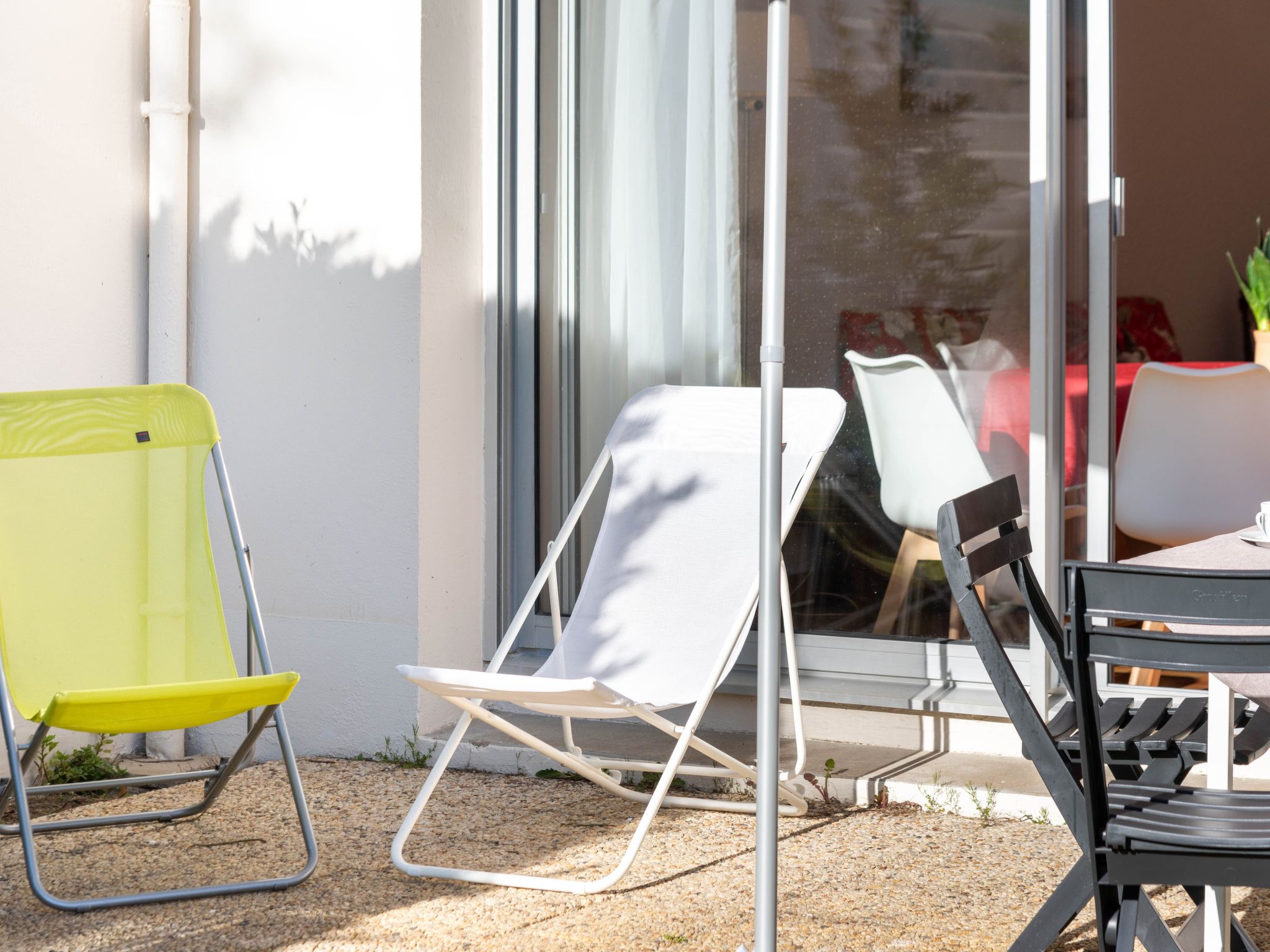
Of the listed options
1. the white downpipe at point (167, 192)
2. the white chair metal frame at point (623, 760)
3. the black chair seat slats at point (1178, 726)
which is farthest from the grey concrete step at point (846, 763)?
the white downpipe at point (167, 192)

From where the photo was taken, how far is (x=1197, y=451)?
3.91m

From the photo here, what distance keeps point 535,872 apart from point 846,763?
37.2 inches

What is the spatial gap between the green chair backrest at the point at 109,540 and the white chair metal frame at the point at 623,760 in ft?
2.00

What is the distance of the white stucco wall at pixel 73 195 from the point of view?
3.47 metres

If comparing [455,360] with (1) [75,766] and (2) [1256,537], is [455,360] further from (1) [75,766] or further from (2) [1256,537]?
(2) [1256,537]

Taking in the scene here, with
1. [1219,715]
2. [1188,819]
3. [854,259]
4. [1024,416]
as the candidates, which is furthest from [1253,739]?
[854,259]

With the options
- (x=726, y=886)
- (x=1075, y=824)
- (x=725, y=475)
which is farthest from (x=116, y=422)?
(x=1075, y=824)

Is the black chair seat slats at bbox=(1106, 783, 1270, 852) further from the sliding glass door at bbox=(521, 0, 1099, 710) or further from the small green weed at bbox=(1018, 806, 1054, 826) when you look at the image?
the sliding glass door at bbox=(521, 0, 1099, 710)

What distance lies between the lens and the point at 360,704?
378 centimetres

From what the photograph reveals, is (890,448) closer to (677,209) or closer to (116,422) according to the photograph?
(677,209)

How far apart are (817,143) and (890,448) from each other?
2.73 feet

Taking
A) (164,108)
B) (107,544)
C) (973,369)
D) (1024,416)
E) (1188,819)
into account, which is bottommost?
(1188,819)

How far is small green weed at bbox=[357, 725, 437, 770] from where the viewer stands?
3.69m

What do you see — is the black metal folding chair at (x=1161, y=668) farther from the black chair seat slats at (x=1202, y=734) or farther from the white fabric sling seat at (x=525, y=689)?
the white fabric sling seat at (x=525, y=689)
